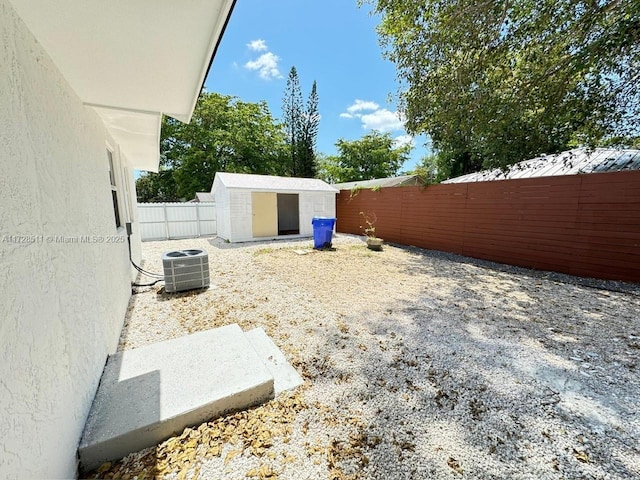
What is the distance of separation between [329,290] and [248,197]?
610 cm

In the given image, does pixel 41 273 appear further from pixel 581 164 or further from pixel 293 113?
pixel 293 113

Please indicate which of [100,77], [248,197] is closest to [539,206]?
[100,77]

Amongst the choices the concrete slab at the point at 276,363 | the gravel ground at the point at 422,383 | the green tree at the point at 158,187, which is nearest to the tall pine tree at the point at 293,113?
the green tree at the point at 158,187

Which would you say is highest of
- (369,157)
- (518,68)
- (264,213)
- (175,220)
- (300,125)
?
(300,125)

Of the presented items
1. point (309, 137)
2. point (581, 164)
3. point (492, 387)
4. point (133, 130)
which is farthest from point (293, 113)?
point (492, 387)

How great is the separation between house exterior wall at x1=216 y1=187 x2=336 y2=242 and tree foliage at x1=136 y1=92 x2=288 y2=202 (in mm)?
10252

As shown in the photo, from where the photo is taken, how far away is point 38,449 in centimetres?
108

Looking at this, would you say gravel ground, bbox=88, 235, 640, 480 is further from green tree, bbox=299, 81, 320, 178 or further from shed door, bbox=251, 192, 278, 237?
green tree, bbox=299, 81, 320, 178

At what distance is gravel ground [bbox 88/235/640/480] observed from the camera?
153cm

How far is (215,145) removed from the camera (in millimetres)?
18328

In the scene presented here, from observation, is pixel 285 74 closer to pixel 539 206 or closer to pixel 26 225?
pixel 539 206

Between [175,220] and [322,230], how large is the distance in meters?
7.00

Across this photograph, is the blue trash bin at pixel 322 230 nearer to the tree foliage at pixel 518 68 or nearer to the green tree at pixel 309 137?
the tree foliage at pixel 518 68

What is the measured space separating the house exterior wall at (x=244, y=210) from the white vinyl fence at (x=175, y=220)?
125 centimetres
